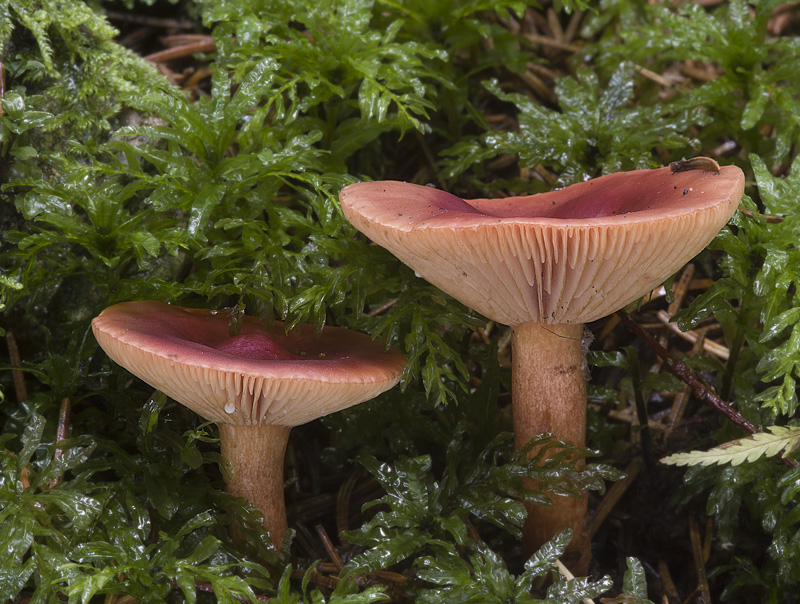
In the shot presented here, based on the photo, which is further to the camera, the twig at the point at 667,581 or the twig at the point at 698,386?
the twig at the point at 667,581

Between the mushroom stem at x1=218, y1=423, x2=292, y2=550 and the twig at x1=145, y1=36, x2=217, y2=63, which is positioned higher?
the twig at x1=145, y1=36, x2=217, y2=63

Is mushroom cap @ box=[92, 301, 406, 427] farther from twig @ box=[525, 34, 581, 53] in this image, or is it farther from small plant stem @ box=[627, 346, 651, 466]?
twig @ box=[525, 34, 581, 53]

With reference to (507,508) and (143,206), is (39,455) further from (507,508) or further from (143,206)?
(507,508)

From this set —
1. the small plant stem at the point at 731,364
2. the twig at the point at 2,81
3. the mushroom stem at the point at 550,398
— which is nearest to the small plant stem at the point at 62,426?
the twig at the point at 2,81

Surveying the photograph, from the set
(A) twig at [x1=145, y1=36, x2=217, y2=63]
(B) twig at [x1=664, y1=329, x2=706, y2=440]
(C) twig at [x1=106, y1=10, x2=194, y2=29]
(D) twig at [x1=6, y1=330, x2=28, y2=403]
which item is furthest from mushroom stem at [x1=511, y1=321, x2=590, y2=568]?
(C) twig at [x1=106, y1=10, x2=194, y2=29]

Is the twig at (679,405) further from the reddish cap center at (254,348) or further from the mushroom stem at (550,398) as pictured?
the reddish cap center at (254,348)

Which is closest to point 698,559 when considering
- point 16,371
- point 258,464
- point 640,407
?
point 640,407
